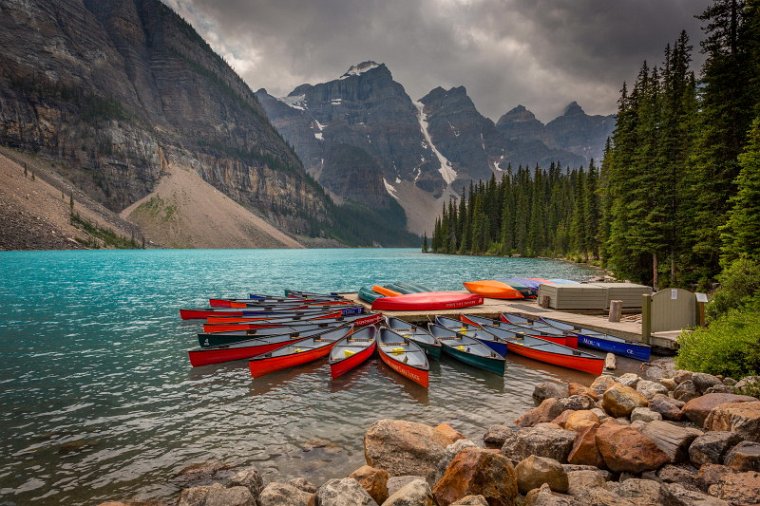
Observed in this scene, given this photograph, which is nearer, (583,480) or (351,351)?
(583,480)

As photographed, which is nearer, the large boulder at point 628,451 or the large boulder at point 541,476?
the large boulder at point 541,476

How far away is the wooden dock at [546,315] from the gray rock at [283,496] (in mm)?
17720

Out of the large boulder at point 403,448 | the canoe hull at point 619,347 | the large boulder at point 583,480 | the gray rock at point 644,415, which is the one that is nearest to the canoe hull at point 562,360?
the canoe hull at point 619,347

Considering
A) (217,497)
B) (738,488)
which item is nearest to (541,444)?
(738,488)

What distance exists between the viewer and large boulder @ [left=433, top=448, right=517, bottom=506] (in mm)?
6895

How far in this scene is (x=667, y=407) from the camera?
33.4ft

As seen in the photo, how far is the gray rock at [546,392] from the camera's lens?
13.9 metres

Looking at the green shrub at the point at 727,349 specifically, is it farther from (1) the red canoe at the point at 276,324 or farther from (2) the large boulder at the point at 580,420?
(1) the red canoe at the point at 276,324

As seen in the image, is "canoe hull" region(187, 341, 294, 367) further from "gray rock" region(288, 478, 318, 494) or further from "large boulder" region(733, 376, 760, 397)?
"large boulder" region(733, 376, 760, 397)

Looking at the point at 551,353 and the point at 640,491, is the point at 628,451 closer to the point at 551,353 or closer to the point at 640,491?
the point at 640,491

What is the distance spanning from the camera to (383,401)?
14086mm

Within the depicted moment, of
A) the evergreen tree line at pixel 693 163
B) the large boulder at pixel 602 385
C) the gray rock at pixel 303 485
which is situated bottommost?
the gray rock at pixel 303 485

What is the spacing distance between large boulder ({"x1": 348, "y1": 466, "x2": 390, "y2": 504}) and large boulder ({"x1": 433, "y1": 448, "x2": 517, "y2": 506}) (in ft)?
3.03

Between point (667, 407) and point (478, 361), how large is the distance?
7704 mm
